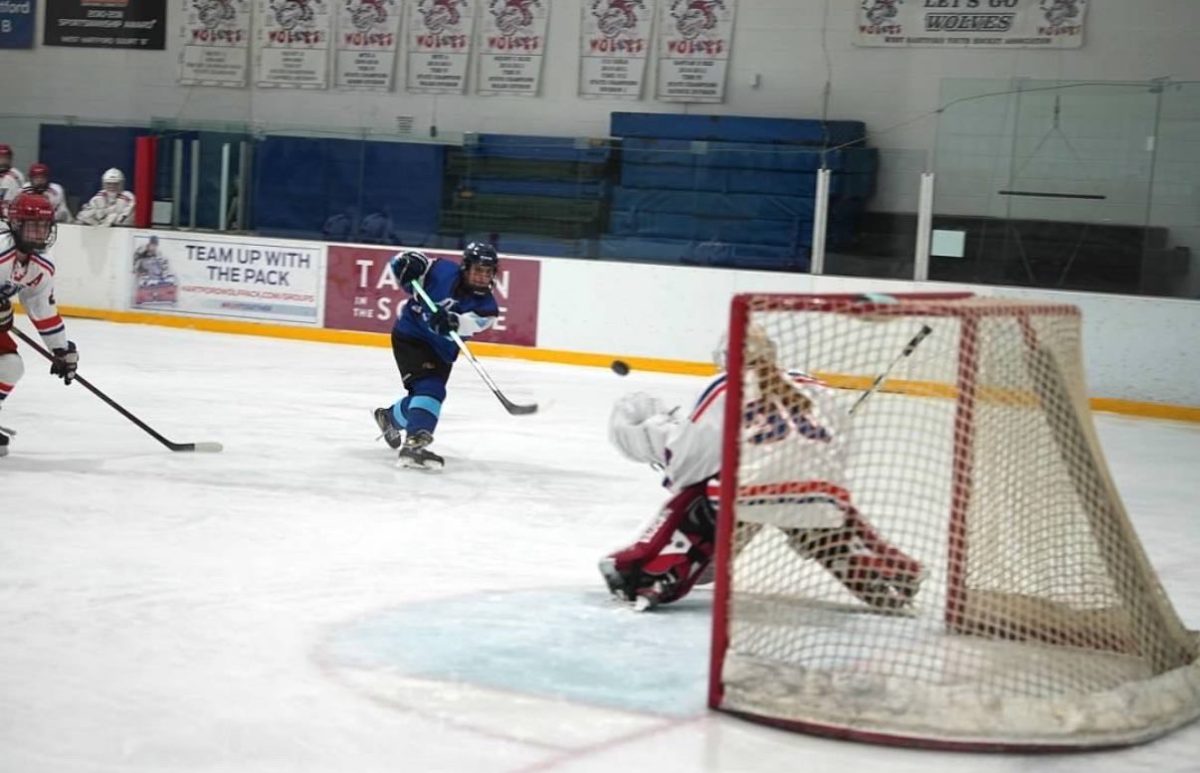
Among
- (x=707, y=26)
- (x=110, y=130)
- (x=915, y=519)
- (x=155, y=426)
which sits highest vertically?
(x=707, y=26)

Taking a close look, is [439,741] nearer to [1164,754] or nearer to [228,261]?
[1164,754]

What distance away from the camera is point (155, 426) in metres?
7.41

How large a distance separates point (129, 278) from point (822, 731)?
1060 centimetres

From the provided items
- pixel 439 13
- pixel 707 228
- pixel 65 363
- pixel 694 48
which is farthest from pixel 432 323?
pixel 439 13

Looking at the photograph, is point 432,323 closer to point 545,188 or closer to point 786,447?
point 786,447

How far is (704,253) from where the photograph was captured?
37.1ft

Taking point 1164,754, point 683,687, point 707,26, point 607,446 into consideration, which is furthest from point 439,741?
point 707,26

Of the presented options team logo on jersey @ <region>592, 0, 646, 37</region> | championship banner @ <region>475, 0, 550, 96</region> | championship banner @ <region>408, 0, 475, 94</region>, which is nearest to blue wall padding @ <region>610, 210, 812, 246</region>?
team logo on jersey @ <region>592, 0, 646, 37</region>

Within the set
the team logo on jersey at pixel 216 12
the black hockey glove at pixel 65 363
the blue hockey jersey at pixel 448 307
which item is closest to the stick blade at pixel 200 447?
the black hockey glove at pixel 65 363

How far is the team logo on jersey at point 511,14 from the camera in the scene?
553 inches

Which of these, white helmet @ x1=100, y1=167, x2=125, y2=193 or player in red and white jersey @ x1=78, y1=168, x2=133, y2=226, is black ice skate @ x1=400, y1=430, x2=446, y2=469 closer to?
player in red and white jersey @ x1=78, y1=168, x2=133, y2=226

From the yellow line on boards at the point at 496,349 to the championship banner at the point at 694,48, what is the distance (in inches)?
122

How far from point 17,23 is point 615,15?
248 inches

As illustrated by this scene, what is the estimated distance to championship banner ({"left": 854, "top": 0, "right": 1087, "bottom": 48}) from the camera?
1216cm
